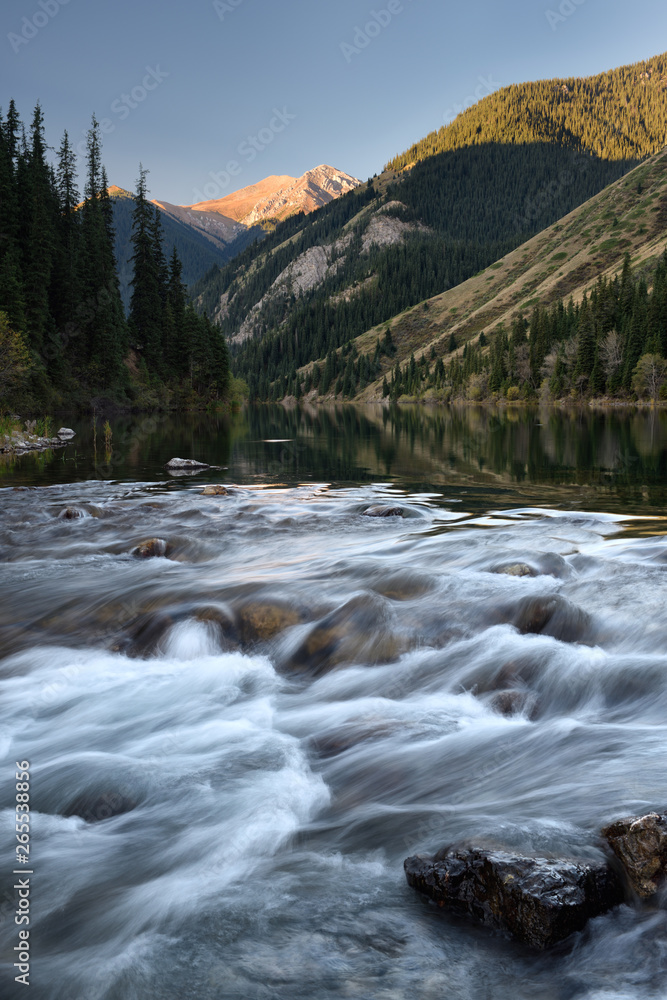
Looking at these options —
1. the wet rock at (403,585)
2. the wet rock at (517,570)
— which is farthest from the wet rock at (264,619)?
the wet rock at (517,570)

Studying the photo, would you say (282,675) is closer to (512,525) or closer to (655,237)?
(512,525)

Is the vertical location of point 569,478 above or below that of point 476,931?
above

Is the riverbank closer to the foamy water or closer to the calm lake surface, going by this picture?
the calm lake surface

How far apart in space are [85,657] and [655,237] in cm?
17925

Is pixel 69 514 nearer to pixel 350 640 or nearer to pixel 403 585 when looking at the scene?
pixel 403 585

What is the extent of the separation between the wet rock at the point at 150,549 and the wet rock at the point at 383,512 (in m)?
6.27

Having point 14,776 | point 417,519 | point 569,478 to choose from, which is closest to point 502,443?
point 569,478

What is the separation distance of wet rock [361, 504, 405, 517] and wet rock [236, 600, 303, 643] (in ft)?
26.7

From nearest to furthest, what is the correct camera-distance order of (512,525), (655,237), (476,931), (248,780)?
(476,931) → (248,780) → (512,525) → (655,237)

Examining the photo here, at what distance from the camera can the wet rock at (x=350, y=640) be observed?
29.6ft

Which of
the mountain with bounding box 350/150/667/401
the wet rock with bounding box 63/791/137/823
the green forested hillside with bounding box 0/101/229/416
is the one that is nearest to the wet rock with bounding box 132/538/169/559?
the wet rock with bounding box 63/791/137/823

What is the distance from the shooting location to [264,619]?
33.4ft

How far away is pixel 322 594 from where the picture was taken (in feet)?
36.2

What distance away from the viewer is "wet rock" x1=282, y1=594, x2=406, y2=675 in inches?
355
